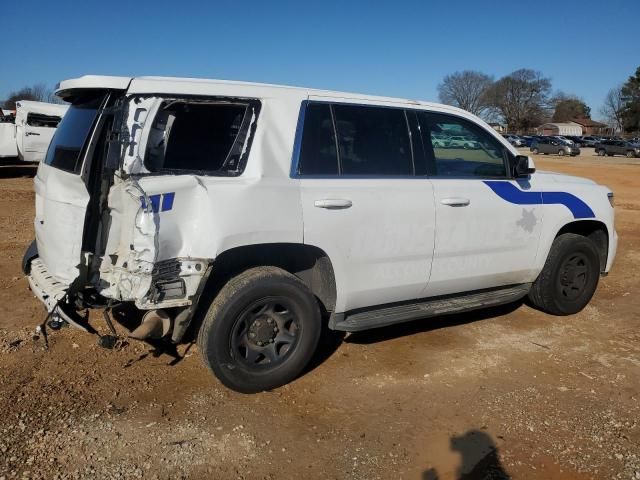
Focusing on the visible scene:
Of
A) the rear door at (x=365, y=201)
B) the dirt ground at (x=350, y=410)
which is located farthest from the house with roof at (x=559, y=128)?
the rear door at (x=365, y=201)

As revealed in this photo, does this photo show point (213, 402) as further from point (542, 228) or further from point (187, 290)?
point (542, 228)

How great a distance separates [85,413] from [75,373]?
1.94ft

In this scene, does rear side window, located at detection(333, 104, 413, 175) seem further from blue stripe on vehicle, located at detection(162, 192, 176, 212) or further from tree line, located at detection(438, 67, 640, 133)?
tree line, located at detection(438, 67, 640, 133)

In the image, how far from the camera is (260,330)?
3.78m

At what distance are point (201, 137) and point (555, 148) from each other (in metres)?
51.4

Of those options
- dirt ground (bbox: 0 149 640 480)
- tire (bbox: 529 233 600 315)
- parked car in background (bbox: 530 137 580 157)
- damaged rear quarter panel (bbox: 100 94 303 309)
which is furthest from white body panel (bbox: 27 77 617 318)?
parked car in background (bbox: 530 137 580 157)

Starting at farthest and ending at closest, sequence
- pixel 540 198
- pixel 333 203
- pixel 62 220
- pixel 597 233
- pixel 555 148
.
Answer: pixel 555 148 < pixel 597 233 < pixel 540 198 < pixel 333 203 < pixel 62 220

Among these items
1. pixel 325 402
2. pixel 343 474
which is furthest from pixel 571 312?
pixel 343 474

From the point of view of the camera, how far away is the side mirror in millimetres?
4820

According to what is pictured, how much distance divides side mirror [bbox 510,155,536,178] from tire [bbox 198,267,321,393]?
7.14 ft

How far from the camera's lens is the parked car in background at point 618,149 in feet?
159

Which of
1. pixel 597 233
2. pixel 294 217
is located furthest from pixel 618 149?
pixel 294 217

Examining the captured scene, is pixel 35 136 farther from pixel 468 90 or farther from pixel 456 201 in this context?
pixel 468 90

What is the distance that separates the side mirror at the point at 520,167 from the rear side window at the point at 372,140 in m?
1.08
